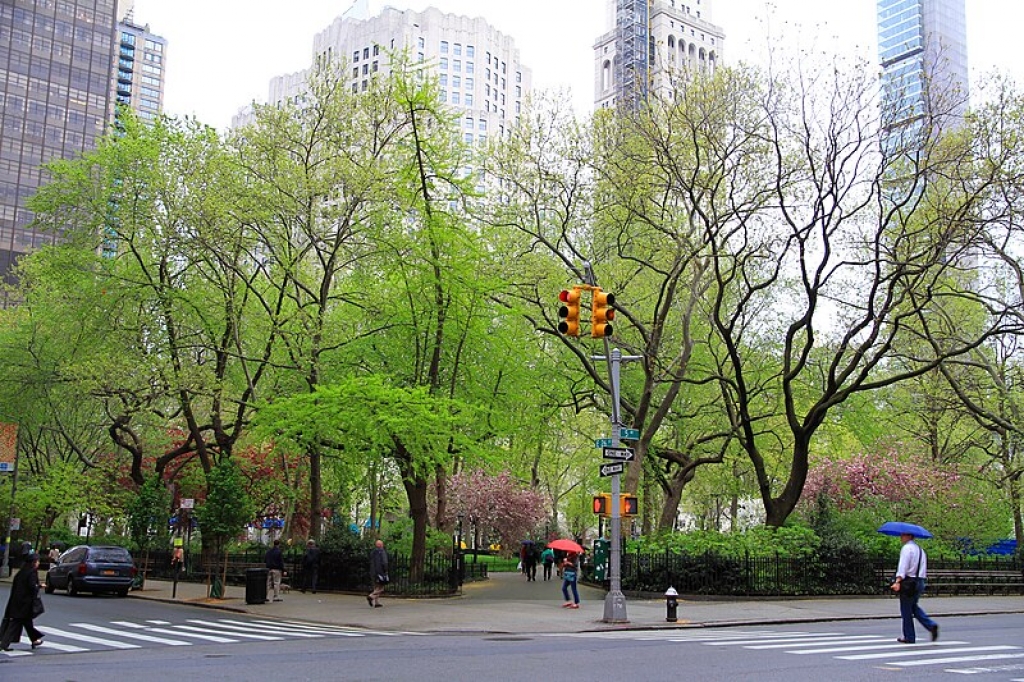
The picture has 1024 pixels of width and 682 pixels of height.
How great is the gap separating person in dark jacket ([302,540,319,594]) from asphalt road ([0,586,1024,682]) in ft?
25.8

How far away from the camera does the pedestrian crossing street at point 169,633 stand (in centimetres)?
1543

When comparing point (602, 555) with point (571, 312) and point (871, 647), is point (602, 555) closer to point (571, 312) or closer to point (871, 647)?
point (571, 312)

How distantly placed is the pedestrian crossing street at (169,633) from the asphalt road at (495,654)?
0.08 feet

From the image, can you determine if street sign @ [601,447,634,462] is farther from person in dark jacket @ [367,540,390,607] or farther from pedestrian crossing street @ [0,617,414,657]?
person in dark jacket @ [367,540,390,607]

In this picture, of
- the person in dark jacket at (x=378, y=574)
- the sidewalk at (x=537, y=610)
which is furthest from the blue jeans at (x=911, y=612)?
the person in dark jacket at (x=378, y=574)

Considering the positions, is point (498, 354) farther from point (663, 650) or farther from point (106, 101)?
point (106, 101)

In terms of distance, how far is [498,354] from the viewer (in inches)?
1191

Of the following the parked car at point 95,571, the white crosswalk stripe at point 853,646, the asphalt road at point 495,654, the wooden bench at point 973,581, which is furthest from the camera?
the wooden bench at point 973,581

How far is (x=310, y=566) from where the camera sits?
29125 millimetres

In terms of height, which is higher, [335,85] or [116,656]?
[335,85]

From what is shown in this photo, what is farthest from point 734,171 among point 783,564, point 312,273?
point 312,273

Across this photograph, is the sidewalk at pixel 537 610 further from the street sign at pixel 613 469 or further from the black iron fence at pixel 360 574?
the street sign at pixel 613 469

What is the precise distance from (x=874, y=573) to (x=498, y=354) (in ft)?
45.3

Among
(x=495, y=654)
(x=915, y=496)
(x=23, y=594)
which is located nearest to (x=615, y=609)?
(x=495, y=654)
